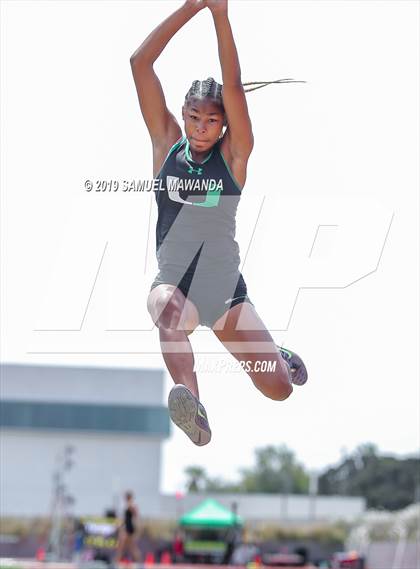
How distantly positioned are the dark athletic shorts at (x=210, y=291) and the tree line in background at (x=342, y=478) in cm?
5644

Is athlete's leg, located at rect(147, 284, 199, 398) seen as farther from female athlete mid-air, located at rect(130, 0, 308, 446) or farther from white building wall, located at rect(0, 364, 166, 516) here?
white building wall, located at rect(0, 364, 166, 516)

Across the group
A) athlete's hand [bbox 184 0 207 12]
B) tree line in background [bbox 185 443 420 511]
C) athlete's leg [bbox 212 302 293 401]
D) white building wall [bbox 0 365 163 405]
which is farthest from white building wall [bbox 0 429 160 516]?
athlete's hand [bbox 184 0 207 12]

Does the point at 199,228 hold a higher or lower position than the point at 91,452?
lower

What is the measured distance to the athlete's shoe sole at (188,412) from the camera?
5.05m

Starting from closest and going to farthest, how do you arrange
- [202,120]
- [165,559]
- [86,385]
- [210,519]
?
[202,120] < [165,559] < [210,519] < [86,385]

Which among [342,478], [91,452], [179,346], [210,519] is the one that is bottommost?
[179,346]

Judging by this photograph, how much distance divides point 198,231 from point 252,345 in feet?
1.97

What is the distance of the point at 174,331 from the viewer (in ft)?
17.3

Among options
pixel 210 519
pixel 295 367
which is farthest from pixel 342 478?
pixel 295 367

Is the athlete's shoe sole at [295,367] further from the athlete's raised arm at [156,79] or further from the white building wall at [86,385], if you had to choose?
the white building wall at [86,385]

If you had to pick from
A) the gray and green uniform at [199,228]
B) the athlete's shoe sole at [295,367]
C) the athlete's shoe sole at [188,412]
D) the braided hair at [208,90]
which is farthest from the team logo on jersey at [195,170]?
the athlete's shoe sole at [295,367]

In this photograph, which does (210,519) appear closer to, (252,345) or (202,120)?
(252,345)

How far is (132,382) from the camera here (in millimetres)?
47906

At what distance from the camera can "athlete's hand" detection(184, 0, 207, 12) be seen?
484 centimetres
